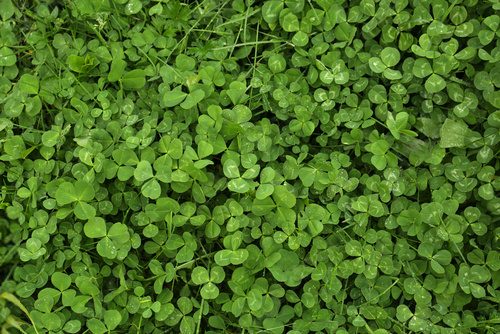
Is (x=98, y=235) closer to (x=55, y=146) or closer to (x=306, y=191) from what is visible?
(x=55, y=146)

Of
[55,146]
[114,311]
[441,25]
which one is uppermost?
[441,25]

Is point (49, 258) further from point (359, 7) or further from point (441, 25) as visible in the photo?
point (441, 25)

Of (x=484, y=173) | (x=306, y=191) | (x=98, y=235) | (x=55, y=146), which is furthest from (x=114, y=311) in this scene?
(x=484, y=173)

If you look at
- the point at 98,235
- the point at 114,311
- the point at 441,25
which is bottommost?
the point at 114,311

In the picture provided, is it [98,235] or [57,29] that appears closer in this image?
[98,235]

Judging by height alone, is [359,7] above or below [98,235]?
above

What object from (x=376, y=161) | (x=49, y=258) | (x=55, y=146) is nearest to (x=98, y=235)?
(x=49, y=258)
